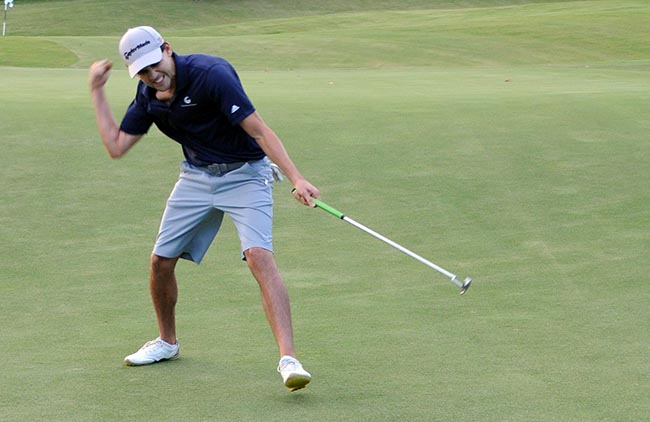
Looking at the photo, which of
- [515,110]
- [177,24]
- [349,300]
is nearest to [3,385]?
[349,300]

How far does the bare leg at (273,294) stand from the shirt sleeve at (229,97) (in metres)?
0.66

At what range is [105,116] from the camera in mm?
6070

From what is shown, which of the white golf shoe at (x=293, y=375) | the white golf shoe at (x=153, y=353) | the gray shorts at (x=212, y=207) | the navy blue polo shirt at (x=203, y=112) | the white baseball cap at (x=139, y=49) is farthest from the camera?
the white golf shoe at (x=153, y=353)

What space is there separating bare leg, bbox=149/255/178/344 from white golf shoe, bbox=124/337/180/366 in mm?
38

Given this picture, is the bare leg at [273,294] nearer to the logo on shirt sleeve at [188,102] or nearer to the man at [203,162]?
the man at [203,162]

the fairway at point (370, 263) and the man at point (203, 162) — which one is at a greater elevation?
the man at point (203, 162)

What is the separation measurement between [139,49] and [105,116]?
0.63 m

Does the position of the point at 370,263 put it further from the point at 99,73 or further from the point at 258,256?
the point at 99,73

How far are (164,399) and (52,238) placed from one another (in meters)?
4.17

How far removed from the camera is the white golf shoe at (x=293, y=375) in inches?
211

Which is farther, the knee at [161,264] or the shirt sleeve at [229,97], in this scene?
the knee at [161,264]

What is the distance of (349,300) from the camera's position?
7660mm

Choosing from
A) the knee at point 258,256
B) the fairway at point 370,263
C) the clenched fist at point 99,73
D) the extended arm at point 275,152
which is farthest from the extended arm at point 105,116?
the fairway at point 370,263

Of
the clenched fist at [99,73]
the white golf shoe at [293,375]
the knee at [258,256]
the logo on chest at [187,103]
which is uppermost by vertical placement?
the clenched fist at [99,73]
